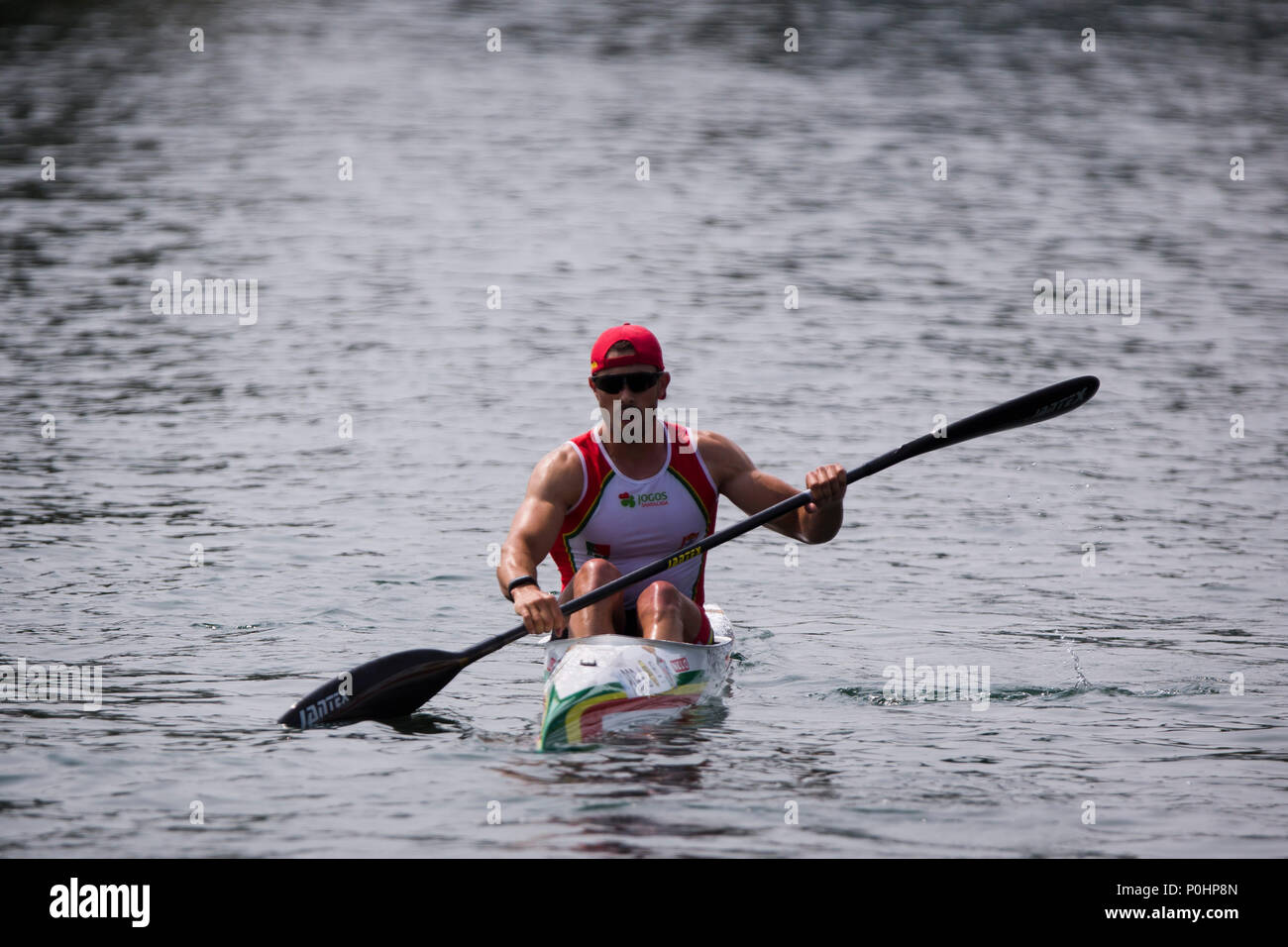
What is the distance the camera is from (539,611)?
334 inches

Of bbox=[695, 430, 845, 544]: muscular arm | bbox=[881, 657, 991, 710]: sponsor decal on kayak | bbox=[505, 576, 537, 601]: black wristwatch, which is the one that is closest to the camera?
bbox=[505, 576, 537, 601]: black wristwatch

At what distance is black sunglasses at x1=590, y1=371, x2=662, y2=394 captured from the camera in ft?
29.8

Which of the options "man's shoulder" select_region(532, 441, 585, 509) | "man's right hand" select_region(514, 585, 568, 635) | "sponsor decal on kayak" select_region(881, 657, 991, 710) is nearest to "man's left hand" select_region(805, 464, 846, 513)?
"man's shoulder" select_region(532, 441, 585, 509)

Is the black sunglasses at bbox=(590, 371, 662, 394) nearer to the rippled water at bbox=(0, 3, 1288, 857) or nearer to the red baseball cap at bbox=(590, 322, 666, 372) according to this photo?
the red baseball cap at bbox=(590, 322, 666, 372)

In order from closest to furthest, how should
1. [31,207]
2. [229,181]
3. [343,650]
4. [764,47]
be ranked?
1. [343,650]
2. [31,207]
3. [229,181]
4. [764,47]

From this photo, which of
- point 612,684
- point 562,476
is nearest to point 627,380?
point 562,476

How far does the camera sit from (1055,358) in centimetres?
2058

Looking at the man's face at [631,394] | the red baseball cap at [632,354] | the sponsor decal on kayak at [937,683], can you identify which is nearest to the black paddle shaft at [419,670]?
the man's face at [631,394]

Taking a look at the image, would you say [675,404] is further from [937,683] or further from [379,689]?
[379,689]

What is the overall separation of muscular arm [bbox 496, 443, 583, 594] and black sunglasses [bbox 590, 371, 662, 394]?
416mm

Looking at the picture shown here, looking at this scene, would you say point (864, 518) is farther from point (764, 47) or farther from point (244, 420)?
point (764, 47)

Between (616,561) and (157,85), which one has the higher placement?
(157,85)

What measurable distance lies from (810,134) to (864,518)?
22418 millimetres

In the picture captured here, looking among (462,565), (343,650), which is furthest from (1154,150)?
(343,650)
